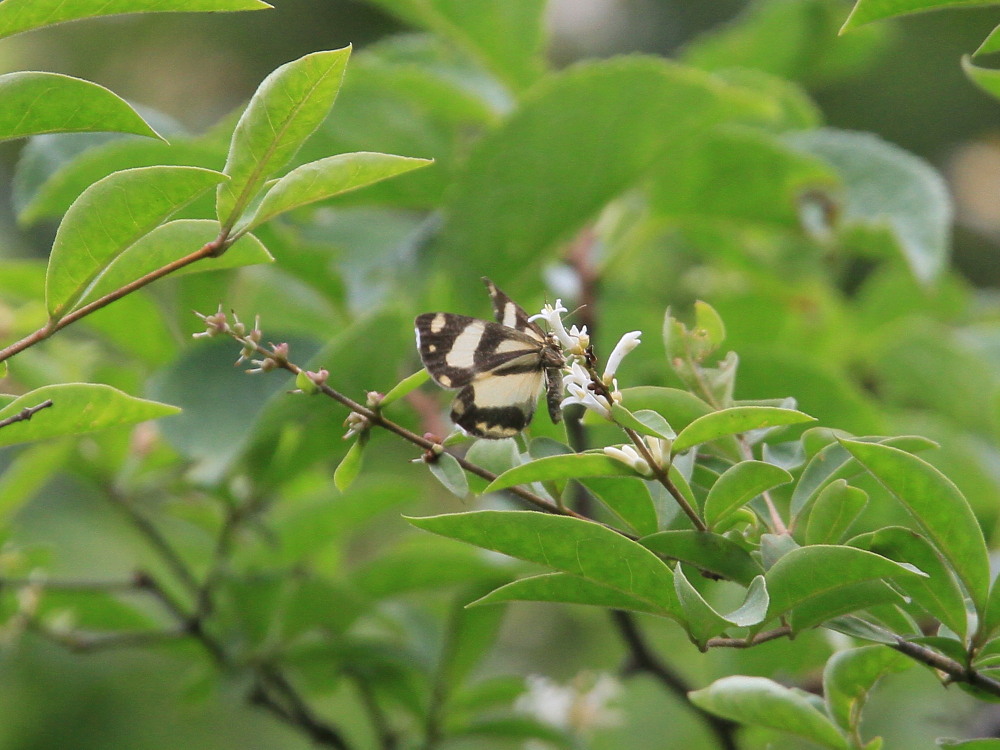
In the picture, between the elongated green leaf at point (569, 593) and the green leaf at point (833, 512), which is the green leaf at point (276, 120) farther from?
the green leaf at point (833, 512)

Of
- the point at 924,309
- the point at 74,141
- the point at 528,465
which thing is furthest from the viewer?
the point at 924,309

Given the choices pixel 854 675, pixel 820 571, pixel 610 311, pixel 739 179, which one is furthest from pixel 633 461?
pixel 610 311

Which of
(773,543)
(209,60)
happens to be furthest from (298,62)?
(209,60)

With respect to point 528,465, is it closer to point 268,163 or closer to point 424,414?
point 268,163

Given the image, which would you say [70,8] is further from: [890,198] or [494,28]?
[890,198]

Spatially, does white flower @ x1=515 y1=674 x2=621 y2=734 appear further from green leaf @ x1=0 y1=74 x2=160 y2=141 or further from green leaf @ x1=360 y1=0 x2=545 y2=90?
green leaf @ x1=0 y1=74 x2=160 y2=141

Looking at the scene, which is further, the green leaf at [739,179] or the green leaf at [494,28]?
the green leaf at [494,28]

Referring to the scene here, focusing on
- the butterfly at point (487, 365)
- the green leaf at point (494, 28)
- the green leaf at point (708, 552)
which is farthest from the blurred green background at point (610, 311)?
the green leaf at point (708, 552)
